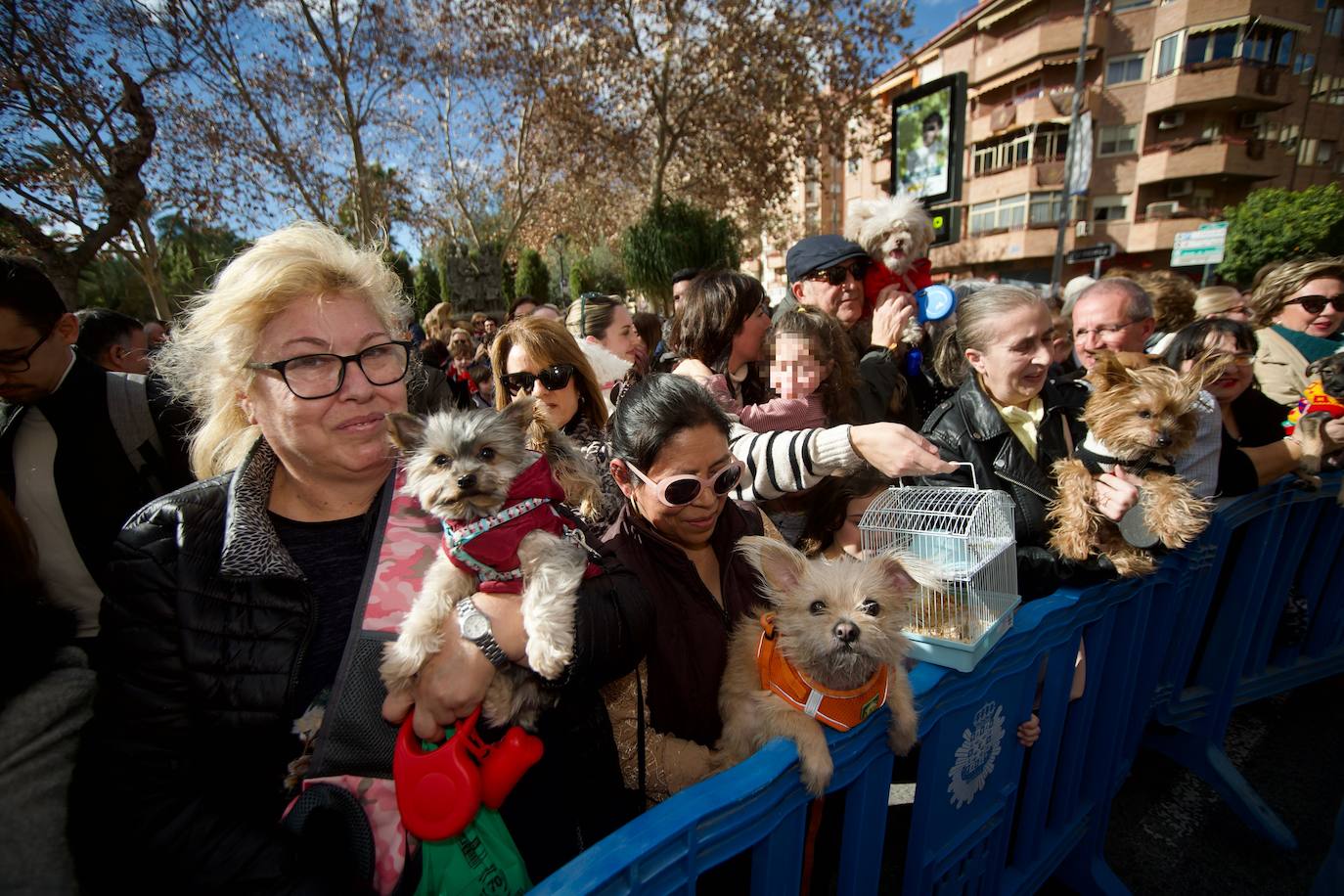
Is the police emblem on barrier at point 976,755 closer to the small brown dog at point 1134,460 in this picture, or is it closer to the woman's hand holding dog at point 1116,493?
the small brown dog at point 1134,460

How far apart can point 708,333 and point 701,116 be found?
17282mm

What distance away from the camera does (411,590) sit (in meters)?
1.57

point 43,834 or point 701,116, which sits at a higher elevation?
point 701,116

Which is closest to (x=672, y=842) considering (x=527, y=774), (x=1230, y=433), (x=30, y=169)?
(x=527, y=774)

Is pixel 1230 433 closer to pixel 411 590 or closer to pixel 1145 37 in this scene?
pixel 411 590

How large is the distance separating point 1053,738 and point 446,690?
88.0 inches

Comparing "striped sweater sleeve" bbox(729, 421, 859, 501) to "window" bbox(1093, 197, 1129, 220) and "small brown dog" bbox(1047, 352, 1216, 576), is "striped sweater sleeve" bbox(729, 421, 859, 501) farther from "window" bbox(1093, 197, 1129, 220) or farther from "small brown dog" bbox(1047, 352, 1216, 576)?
"window" bbox(1093, 197, 1129, 220)

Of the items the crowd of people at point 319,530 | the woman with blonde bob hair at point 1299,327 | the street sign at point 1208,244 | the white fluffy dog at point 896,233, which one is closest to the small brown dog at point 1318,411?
the crowd of people at point 319,530

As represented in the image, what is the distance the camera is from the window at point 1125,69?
30625mm

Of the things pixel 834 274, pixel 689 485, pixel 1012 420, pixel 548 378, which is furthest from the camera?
pixel 834 274

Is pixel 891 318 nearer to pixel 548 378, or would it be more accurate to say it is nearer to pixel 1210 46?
pixel 548 378

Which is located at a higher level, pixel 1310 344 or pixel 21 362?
pixel 21 362

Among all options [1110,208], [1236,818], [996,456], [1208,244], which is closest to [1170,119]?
[1110,208]

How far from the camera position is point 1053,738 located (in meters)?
2.21
